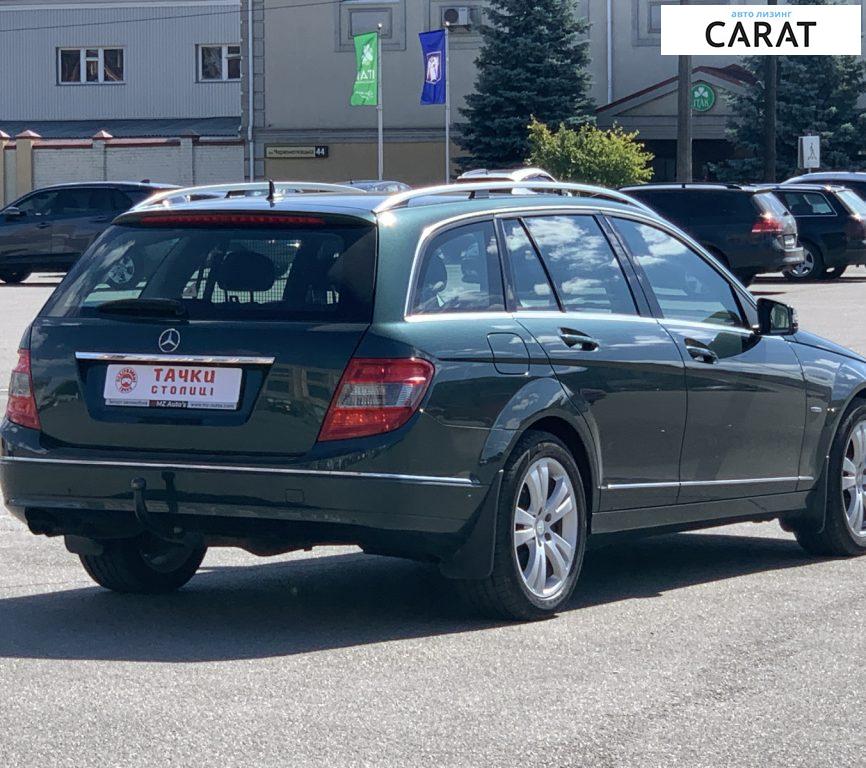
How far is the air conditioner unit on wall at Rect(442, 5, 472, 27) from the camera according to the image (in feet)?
180

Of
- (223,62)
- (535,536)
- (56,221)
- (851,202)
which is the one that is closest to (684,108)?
(851,202)

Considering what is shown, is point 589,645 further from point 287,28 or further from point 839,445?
point 287,28

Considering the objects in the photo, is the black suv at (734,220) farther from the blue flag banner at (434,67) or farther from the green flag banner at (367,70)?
the green flag banner at (367,70)

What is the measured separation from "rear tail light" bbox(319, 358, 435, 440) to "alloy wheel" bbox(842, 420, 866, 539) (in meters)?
2.96

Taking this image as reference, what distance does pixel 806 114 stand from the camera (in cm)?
5088

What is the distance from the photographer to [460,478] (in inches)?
244

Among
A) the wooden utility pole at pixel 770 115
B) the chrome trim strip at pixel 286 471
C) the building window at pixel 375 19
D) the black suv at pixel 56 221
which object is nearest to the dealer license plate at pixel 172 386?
the chrome trim strip at pixel 286 471

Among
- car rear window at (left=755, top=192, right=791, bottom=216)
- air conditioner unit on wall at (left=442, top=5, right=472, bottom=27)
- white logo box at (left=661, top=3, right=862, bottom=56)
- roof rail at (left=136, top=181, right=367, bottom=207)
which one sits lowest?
car rear window at (left=755, top=192, right=791, bottom=216)

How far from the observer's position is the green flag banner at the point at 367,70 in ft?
155

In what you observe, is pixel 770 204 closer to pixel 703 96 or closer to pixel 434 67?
pixel 434 67

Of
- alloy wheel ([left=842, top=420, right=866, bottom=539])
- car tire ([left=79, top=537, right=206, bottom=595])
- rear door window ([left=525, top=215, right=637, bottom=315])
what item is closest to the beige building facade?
alloy wheel ([left=842, top=420, right=866, bottom=539])

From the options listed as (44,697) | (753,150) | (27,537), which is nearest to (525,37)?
(753,150)

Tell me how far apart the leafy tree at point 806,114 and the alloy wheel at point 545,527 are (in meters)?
45.2

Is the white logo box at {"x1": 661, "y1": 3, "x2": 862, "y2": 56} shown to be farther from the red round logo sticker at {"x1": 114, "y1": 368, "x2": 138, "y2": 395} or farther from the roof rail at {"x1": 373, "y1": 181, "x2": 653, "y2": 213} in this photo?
the red round logo sticker at {"x1": 114, "y1": 368, "x2": 138, "y2": 395}
